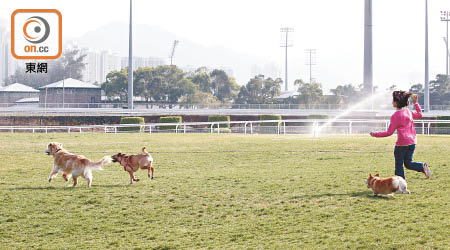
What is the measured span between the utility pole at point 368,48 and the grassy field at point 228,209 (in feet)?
Result: 145

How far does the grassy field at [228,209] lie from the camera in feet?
28.0

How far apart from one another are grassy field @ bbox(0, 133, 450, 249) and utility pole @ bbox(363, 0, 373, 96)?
4433 centimetres

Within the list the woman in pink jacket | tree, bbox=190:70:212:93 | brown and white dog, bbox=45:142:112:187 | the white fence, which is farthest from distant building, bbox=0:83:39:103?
the woman in pink jacket

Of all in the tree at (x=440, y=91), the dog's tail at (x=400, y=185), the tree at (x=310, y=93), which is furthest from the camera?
the tree at (x=310, y=93)

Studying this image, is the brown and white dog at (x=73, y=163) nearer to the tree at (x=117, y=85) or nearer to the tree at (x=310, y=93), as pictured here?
the tree at (x=310, y=93)

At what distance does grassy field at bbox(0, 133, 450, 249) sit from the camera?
8.52 m

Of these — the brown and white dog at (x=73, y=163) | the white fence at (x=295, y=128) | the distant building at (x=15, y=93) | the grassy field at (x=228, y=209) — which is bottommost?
the grassy field at (x=228, y=209)

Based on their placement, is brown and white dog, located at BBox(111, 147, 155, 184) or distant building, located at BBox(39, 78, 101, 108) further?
distant building, located at BBox(39, 78, 101, 108)

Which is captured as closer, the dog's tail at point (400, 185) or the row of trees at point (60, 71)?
the dog's tail at point (400, 185)

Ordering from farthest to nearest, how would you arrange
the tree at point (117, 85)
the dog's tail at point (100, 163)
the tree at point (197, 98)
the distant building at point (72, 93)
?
1. the distant building at point (72, 93)
2. the tree at point (117, 85)
3. the tree at point (197, 98)
4. the dog's tail at point (100, 163)

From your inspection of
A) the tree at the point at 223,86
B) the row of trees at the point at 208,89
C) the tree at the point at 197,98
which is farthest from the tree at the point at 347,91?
the tree at the point at 197,98

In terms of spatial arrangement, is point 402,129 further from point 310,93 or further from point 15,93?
point 15,93

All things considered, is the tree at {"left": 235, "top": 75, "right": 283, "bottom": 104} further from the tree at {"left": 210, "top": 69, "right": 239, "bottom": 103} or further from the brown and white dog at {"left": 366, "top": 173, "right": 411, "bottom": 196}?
the brown and white dog at {"left": 366, "top": 173, "right": 411, "bottom": 196}

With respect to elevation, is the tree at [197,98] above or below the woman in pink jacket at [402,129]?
above
